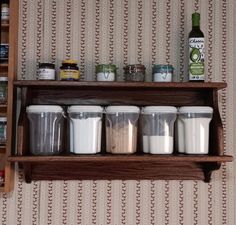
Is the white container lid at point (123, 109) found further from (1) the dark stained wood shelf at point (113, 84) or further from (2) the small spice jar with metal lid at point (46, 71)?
(2) the small spice jar with metal lid at point (46, 71)

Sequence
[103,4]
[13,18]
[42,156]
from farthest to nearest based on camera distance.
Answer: [103,4] → [13,18] → [42,156]

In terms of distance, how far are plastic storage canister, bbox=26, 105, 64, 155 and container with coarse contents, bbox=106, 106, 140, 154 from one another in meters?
0.19

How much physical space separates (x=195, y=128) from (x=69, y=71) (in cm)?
52

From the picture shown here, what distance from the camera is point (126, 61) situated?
5.60 feet

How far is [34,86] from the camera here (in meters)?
1.54

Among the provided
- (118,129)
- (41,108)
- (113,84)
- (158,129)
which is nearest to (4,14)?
(41,108)

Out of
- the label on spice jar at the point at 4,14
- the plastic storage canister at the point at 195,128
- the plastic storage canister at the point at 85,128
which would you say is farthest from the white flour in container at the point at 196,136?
the label on spice jar at the point at 4,14

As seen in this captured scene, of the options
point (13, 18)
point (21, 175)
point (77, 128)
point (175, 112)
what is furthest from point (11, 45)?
point (175, 112)

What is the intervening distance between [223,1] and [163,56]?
357 millimetres

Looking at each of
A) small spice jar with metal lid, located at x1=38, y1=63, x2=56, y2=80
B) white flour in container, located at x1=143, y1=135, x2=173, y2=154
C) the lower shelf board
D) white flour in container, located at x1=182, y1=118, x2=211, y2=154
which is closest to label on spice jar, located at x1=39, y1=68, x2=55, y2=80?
small spice jar with metal lid, located at x1=38, y1=63, x2=56, y2=80

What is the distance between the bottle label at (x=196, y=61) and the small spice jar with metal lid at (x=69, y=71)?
17.3 inches

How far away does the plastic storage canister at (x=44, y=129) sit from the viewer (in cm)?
149

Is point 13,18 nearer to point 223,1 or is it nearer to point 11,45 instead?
point 11,45

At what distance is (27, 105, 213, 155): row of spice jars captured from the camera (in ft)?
4.89
